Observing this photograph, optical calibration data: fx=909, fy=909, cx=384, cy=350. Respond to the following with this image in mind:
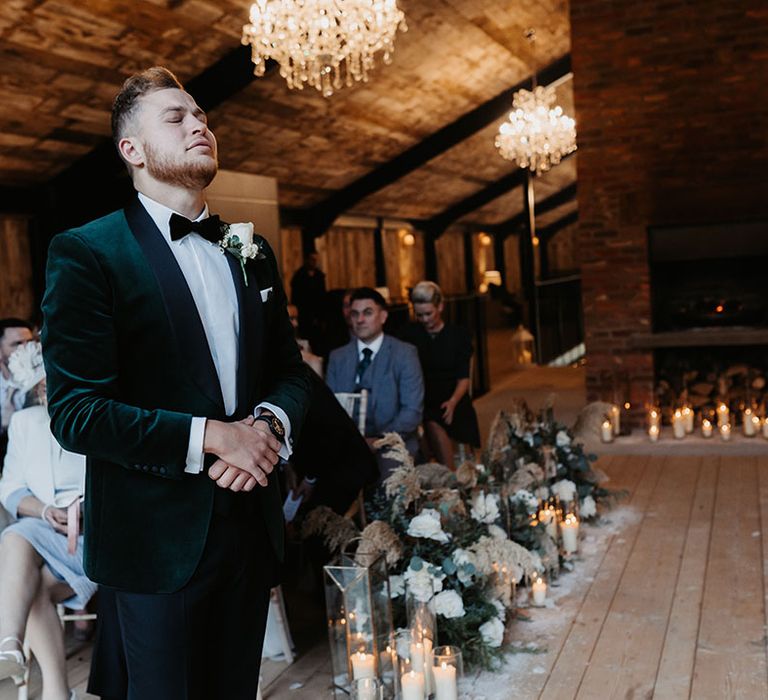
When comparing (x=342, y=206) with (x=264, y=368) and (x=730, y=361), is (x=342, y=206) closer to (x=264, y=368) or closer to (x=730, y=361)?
(x=730, y=361)

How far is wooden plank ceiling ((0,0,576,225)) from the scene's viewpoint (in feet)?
21.4

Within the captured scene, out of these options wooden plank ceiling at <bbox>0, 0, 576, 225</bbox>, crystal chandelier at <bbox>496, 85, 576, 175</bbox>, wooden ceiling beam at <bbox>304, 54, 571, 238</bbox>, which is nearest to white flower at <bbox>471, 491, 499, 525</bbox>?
wooden plank ceiling at <bbox>0, 0, 576, 225</bbox>

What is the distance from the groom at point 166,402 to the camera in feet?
4.99

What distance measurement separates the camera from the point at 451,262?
60.1ft

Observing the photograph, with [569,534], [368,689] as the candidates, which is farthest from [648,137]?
[368,689]

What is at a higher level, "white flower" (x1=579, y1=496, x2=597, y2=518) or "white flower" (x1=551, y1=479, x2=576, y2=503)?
"white flower" (x1=551, y1=479, x2=576, y2=503)

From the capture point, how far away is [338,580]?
8.92ft

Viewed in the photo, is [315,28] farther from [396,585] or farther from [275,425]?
[275,425]

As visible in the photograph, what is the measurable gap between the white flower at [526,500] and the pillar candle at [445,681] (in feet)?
4.03

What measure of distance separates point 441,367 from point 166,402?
399cm

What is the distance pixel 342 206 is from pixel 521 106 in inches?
152

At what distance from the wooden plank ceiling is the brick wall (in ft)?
7.46

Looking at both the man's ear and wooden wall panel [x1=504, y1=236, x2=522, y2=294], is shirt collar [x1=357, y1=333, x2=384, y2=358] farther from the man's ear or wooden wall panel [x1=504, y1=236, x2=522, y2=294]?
wooden wall panel [x1=504, y1=236, x2=522, y2=294]

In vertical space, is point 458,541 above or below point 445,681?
above
